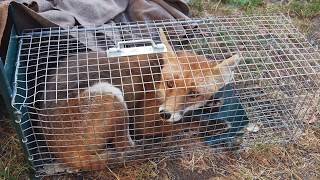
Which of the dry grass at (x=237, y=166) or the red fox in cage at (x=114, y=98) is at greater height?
the red fox in cage at (x=114, y=98)

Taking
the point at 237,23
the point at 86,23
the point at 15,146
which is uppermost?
the point at 237,23

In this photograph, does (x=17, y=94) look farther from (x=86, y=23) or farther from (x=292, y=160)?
(x=292, y=160)

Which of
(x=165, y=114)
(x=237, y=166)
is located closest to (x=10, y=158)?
(x=165, y=114)

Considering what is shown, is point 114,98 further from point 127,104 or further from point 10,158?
point 10,158

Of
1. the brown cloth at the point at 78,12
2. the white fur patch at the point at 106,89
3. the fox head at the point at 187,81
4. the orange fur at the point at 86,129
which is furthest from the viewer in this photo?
the brown cloth at the point at 78,12

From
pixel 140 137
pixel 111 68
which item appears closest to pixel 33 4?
pixel 111 68

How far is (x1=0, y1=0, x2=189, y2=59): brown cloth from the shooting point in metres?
3.19

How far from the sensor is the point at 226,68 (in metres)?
3.21

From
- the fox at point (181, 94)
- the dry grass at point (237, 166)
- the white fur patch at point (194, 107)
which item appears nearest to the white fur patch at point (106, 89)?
the fox at point (181, 94)

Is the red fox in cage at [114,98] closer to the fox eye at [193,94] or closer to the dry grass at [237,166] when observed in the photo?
the fox eye at [193,94]

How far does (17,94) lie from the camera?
8.87 feet

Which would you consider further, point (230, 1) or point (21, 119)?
point (230, 1)

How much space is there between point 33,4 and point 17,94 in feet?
3.92

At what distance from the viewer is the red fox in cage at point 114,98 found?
287cm
